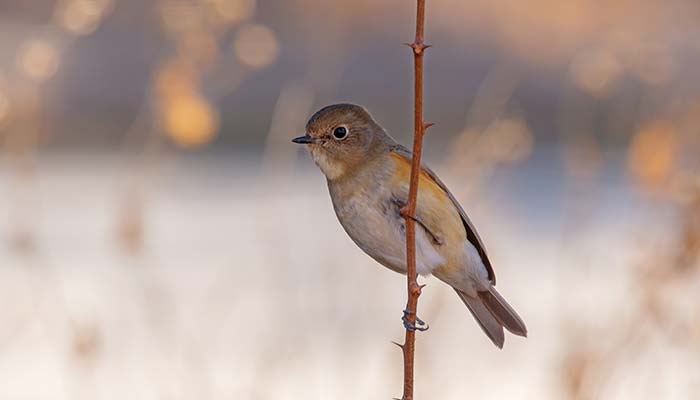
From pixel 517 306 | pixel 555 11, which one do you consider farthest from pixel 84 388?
pixel 555 11

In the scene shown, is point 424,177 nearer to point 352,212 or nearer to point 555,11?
point 352,212

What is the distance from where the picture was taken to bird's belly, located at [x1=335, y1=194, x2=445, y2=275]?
318cm

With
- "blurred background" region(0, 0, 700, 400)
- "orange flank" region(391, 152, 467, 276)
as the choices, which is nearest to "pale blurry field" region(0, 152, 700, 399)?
"blurred background" region(0, 0, 700, 400)

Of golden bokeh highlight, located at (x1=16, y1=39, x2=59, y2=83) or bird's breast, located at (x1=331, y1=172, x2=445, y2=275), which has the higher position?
golden bokeh highlight, located at (x1=16, y1=39, x2=59, y2=83)

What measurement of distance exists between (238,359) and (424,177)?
246cm

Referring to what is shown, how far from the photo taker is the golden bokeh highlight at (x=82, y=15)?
3959 millimetres

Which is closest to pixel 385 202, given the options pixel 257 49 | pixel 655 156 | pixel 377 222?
pixel 377 222

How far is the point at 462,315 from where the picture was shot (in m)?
5.48

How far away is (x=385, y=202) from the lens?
3.20m

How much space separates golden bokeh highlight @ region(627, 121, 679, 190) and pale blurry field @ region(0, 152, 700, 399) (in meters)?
0.20

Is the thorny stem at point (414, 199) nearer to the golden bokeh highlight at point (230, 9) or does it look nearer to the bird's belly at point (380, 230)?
the bird's belly at point (380, 230)

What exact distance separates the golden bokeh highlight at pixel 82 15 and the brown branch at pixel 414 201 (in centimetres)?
169

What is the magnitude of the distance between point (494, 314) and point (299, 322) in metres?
1.64

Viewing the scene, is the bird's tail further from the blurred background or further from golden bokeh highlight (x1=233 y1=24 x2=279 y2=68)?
golden bokeh highlight (x1=233 y1=24 x2=279 y2=68)
